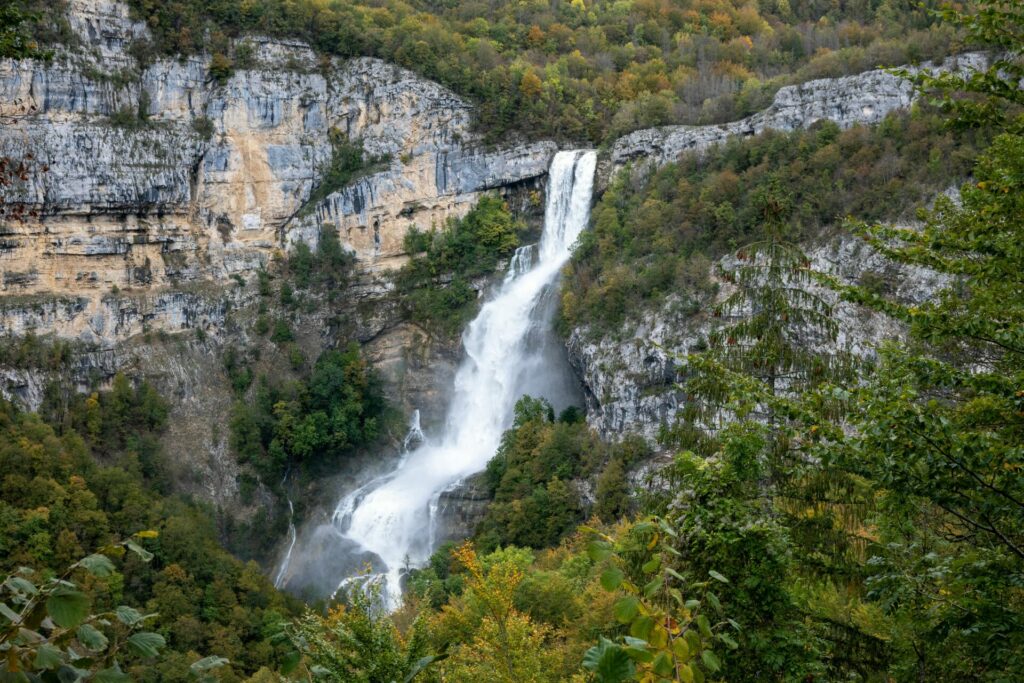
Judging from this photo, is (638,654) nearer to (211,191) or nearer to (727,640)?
(727,640)

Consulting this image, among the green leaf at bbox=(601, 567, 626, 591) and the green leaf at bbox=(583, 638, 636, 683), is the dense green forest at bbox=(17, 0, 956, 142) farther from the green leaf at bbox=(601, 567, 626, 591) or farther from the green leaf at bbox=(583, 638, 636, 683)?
the green leaf at bbox=(583, 638, 636, 683)

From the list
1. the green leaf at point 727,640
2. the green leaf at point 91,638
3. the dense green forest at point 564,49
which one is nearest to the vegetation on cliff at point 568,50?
the dense green forest at point 564,49

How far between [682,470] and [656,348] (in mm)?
27391

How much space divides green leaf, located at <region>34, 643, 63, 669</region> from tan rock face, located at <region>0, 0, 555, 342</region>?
51.5 m

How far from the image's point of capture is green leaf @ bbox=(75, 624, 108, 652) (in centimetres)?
275

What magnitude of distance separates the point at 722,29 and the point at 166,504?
177ft

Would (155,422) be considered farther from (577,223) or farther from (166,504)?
(577,223)

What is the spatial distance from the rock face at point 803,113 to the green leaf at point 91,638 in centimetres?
4271

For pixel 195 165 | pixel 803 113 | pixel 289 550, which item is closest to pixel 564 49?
pixel 803 113

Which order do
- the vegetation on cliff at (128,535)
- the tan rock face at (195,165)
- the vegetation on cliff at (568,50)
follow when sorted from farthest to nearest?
the vegetation on cliff at (568,50) < the tan rock face at (195,165) < the vegetation on cliff at (128,535)

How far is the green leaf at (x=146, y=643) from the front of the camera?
267 cm

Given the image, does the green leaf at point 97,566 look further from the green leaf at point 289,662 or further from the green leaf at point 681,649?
the green leaf at point 681,649

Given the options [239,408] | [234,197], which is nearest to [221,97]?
[234,197]

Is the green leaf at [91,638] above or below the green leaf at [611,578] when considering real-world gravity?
below
